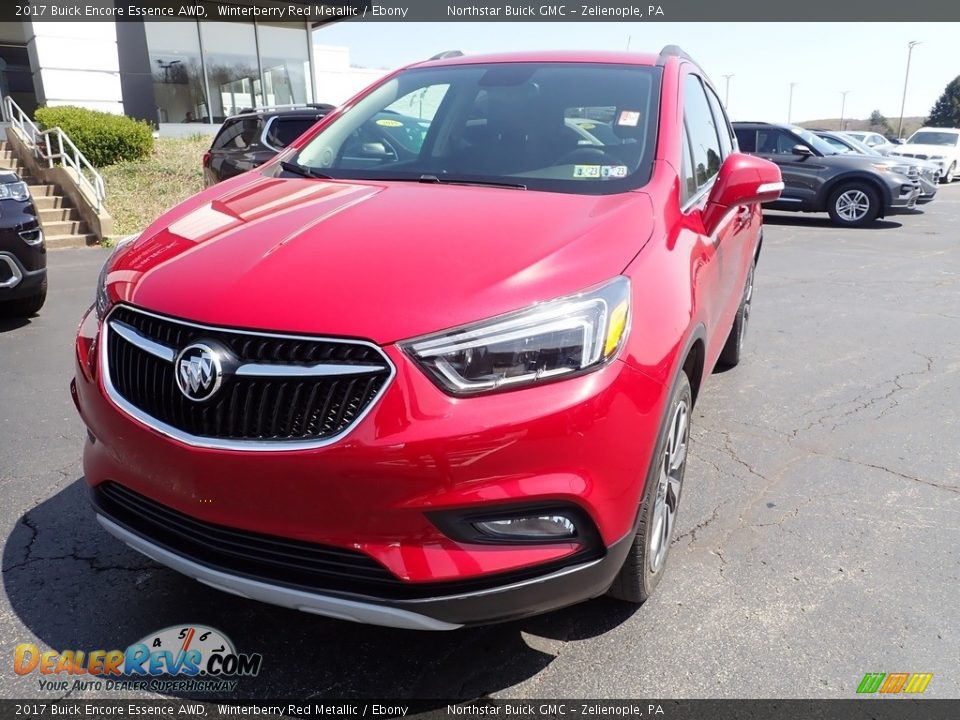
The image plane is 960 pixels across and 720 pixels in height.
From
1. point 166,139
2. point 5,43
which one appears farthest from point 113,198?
point 5,43

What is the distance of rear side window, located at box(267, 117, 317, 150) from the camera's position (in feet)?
32.3

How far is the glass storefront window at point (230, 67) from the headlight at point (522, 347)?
1974cm

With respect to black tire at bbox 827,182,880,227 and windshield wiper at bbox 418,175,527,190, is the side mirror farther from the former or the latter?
black tire at bbox 827,182,880,227

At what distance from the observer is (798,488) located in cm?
338

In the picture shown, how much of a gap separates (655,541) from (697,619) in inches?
12.0

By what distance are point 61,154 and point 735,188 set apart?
12048 mm

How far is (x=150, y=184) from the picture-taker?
13.3 metres

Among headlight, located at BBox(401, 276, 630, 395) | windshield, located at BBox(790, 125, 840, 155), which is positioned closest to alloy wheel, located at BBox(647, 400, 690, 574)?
headlight, located at BBox(401, 276, 630, 395)

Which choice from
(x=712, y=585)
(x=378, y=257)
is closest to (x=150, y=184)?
(x=378, y=257)

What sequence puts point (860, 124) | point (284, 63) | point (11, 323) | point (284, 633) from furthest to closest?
point (860, 124)
point (284, 63)
point (11, 323)
point (284, 633)

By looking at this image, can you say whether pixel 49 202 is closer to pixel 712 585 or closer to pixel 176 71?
pixel 176 71

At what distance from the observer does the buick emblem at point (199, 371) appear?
183 cm

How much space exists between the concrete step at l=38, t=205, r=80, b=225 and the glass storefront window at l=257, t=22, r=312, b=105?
10760 millimetres

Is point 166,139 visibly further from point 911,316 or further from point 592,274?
point 592,274
